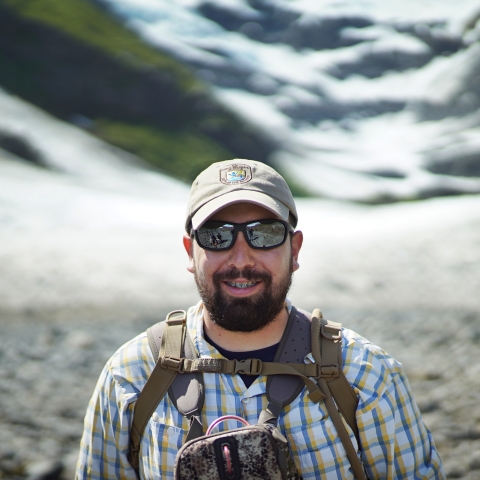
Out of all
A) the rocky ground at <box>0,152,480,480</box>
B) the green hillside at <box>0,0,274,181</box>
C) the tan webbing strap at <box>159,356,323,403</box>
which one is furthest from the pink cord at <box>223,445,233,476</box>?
the green hillside at <box>0,0,274,181</box>

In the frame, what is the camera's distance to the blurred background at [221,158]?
1080 cm

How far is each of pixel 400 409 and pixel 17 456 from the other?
580cm

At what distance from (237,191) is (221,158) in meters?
38.0

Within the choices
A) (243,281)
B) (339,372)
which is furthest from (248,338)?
(339,372)

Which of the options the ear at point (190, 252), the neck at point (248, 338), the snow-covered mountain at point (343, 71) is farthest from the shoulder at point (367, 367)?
the snow-covered mountain at point (343, 71)

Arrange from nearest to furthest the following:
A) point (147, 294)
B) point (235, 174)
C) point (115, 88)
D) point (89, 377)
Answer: point (235, 174) → point (89, 377) → point (147, 294) → point (115, 88)

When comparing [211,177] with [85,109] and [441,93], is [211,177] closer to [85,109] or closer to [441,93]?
[85,109]

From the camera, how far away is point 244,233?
3441 mm

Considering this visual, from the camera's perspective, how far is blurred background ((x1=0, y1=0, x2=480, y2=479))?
35.4 feet

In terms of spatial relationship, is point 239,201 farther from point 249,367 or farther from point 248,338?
point 249,367

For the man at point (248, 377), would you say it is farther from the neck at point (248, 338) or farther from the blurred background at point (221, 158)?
the blurred background at point (221, 158)

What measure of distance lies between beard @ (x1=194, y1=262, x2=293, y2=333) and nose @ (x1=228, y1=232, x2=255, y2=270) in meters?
0.04

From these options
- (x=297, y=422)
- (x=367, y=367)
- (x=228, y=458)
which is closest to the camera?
Answer: (x=228, y=458)

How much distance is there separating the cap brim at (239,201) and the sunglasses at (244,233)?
6 cm
